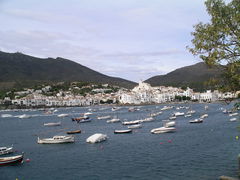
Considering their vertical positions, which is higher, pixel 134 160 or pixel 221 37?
pixel 221 37

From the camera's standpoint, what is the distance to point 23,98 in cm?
17488

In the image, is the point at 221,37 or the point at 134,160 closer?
the point at 221,37

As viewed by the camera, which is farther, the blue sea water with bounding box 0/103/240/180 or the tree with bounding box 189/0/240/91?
the blue sea water with bounding box 0/103/240/180

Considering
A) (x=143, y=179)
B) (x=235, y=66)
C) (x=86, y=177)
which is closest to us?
(x=235, y=66)

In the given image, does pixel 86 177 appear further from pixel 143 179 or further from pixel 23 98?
pixel 23 98

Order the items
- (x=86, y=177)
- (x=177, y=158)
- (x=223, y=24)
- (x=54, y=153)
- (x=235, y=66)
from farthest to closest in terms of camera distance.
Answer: (x=54, y=153) < (x=177, y=158) < (x=86, y=177) < (x=223, y=24) < (x=235, y=66)

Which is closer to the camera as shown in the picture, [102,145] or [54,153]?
[54,153]

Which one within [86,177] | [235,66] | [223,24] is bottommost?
[86,177]

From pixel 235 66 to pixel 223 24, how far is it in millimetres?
1955

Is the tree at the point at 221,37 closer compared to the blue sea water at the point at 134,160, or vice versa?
the tree at the point at 221,37

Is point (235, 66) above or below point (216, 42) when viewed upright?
below

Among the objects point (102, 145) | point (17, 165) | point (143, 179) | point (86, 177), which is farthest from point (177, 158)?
point (17, 165)

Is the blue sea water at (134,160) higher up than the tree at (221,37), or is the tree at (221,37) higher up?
the tree at (221,37)

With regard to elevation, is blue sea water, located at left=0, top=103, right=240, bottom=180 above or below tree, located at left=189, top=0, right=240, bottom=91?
below
